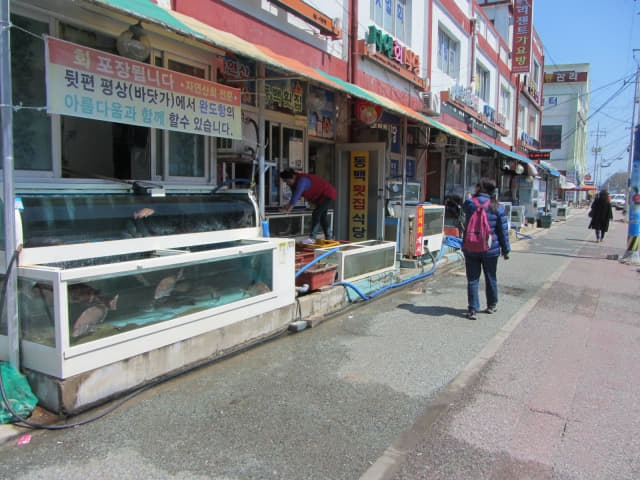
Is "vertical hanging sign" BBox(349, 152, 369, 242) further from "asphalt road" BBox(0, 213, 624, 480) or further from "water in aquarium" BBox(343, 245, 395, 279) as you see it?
"asphalt road" BBox(0, 213, 624, 480)

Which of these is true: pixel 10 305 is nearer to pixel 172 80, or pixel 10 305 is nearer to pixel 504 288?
pixel 172 80

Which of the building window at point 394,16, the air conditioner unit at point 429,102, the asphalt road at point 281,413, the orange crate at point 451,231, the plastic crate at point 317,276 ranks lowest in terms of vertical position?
the asphalt road at point 281,413

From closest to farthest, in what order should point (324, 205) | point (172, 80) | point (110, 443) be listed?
point (110, 443) → point (172, 80) → point (324, 205)

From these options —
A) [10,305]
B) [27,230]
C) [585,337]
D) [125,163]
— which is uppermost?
[125,163]

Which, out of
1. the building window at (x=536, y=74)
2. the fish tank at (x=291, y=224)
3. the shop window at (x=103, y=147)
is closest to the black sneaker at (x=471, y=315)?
the fish tank at (x=291, y=224)

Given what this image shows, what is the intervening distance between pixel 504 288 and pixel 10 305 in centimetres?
769

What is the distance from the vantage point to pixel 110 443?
335cm

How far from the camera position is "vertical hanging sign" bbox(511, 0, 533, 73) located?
21.8m

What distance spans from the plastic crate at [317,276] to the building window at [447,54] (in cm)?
1090

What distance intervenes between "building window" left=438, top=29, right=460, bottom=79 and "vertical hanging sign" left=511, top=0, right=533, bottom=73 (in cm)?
708

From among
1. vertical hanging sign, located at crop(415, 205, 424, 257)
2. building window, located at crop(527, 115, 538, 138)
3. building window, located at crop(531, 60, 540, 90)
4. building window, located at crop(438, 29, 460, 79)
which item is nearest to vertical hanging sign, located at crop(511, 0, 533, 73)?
building window, located at crop(438, 29, 460, 79)

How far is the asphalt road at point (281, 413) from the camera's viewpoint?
3.12m

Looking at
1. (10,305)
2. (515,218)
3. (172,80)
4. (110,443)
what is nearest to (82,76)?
(172,80)

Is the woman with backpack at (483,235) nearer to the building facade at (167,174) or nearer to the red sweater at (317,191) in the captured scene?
the building facade at (167,174)
